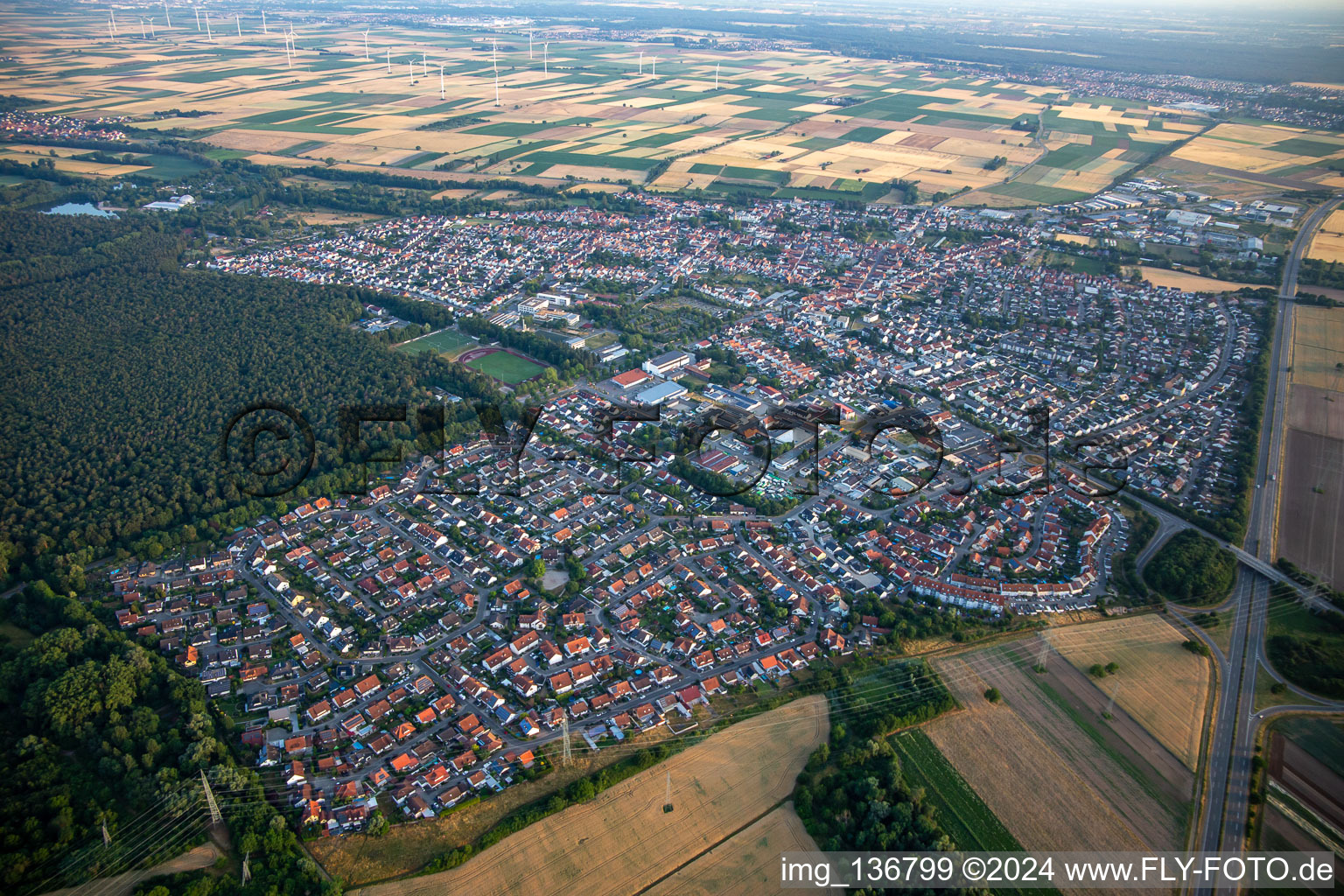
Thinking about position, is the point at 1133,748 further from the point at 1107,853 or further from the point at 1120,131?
the point at 1120,131

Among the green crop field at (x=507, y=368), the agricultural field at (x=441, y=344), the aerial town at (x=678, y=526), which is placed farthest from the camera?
the agricultural field at (x=441, y=344)

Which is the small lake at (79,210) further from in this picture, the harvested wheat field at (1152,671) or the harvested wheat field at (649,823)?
the harvested wheat field at (1152,671)

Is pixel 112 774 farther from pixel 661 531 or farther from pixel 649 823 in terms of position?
pixel 661 531

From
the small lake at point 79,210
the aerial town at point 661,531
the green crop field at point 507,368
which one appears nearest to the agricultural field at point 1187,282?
the aerial town at point 661,531

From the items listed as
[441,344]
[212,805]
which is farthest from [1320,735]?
[441,344]

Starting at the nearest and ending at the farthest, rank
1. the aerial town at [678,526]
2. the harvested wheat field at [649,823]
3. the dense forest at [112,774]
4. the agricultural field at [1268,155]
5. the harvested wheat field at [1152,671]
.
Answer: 1. the dense forest at [112,774]
2. the harvested wheat field at [649,823]
3. the harvested wheat field at [1152,671]
4. the aerial town at [678,526]
5. the agricultural field at [1268,155]

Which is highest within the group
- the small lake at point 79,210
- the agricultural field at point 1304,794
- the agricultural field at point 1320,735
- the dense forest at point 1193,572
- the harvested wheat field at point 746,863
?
the small lake at point 79,210
